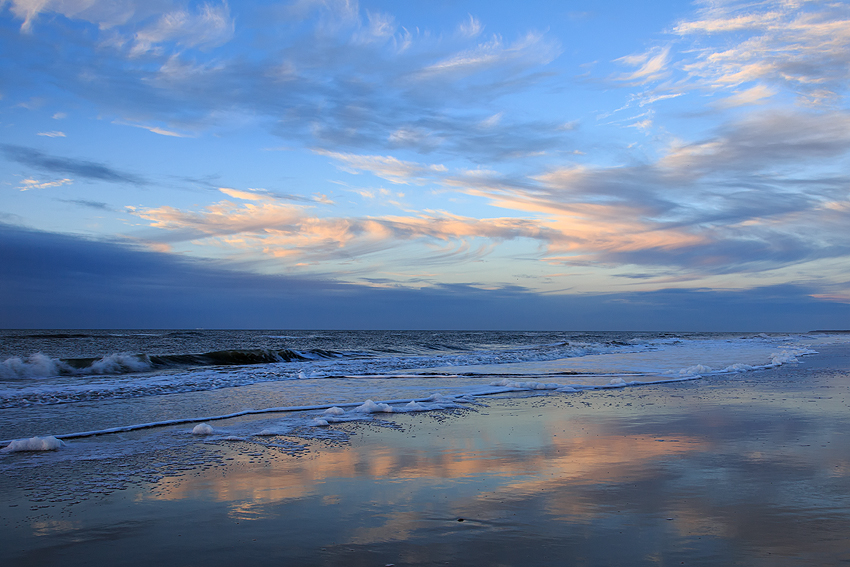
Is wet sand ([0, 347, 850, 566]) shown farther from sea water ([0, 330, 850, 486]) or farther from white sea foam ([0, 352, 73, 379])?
white sea foam ([0, 352, 73, 379])

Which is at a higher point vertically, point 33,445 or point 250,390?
point 33,445

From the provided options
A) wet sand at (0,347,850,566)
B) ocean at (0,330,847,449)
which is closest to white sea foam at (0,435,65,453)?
ocean at (0,330,847,449)

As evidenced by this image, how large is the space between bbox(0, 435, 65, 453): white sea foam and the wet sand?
121cm

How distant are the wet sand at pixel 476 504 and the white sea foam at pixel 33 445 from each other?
1207mm

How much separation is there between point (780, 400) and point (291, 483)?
10.1 m

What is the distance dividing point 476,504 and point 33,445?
18.9 ft

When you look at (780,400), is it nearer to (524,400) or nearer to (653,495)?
(524,400)

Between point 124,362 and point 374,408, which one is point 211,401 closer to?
point 374,408

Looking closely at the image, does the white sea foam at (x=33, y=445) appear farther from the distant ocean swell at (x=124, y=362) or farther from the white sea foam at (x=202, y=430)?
the distant ocean swell at (x=124, y=362)

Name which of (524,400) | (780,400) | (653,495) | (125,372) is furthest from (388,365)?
(653,495)

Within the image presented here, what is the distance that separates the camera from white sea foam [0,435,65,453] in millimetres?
6561

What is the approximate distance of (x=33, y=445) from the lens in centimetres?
664

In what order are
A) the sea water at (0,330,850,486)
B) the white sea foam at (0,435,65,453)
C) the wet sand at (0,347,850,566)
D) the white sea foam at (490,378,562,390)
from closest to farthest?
the wet sand at (0,347,850,566), the white sea foam at (0,435,65,453), the sea water at (0,330,850,486), the white sea foam at (490,378,562,390)

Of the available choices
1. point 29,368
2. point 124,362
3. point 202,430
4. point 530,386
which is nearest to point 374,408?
point 202,430
